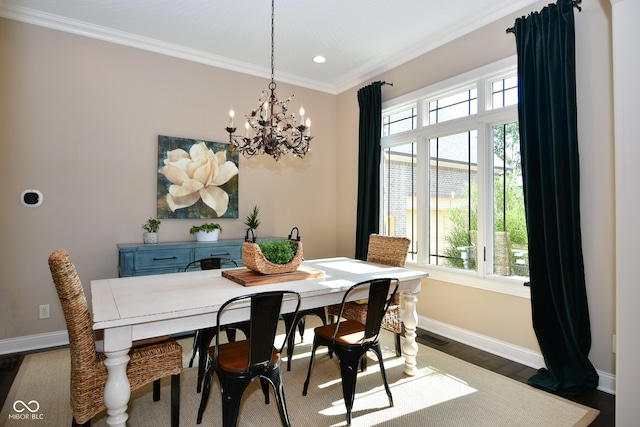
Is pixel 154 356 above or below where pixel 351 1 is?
below

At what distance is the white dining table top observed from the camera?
1.67m

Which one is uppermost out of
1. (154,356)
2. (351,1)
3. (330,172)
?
(351,1)

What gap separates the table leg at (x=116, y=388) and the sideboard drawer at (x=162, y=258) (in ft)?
6.03

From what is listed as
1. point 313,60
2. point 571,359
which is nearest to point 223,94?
point 313,60

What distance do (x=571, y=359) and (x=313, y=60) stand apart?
3832 millimetres

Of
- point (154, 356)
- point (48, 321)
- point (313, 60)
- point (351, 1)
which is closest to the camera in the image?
point (154, 356)

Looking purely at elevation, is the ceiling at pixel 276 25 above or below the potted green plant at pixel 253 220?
above

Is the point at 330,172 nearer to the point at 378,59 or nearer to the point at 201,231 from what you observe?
the point at 378,59

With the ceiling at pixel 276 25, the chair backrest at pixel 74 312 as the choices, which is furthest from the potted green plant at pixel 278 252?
the ceiling at pixel 276 25

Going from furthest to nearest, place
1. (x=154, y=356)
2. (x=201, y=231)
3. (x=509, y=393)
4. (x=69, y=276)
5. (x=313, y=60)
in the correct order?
(x=313, y=60) < (x=201, y=231) < (x=509, y=393) < (x=154, y=356) < (x=69, y=276)

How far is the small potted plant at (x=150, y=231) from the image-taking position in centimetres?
361

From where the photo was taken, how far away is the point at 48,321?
3.37 metres

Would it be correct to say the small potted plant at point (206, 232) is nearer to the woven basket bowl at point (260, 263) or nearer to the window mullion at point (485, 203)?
the woven basket bowl at point (260, 263)

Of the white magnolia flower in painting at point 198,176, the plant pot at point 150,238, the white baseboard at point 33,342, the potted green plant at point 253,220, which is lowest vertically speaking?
the white baseboard at point 33,342
